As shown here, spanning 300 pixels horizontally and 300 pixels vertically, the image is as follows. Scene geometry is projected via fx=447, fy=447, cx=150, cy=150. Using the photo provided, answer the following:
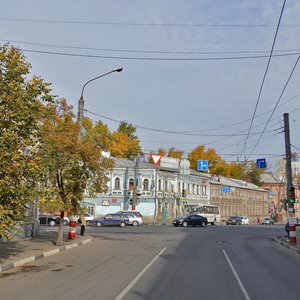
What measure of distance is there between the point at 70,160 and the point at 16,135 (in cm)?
846

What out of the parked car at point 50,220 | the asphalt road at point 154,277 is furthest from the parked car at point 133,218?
the asphalt road at point 154,277

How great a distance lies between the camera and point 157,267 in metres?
14.4

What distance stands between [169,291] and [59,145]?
A: 10526 mm

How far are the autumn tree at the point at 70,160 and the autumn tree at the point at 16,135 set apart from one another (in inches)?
226

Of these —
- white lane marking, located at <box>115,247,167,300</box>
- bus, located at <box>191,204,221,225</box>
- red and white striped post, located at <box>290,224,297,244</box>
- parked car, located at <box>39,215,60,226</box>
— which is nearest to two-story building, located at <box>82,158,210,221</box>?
bus, located at <box>191,204,221,225</box>

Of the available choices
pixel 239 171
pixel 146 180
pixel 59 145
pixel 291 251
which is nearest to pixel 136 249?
pixel 59 145

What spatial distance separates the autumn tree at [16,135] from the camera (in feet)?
37.4

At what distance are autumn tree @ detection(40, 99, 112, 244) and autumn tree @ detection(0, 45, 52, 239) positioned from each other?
5.74 metres

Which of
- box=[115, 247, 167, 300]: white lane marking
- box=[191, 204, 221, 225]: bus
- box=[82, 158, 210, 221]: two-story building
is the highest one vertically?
box=[82, 158, 210, 221]: two-story building

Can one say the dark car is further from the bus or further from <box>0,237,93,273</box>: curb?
<box>0,237,93,273</box>: curb

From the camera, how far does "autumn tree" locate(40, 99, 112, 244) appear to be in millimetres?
→ 19141

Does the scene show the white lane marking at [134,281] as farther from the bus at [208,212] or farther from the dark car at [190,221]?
the bus at [208,212]

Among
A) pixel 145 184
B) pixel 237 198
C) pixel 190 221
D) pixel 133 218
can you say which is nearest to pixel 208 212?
pixel 190 221

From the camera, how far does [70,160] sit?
1984 centimetres
